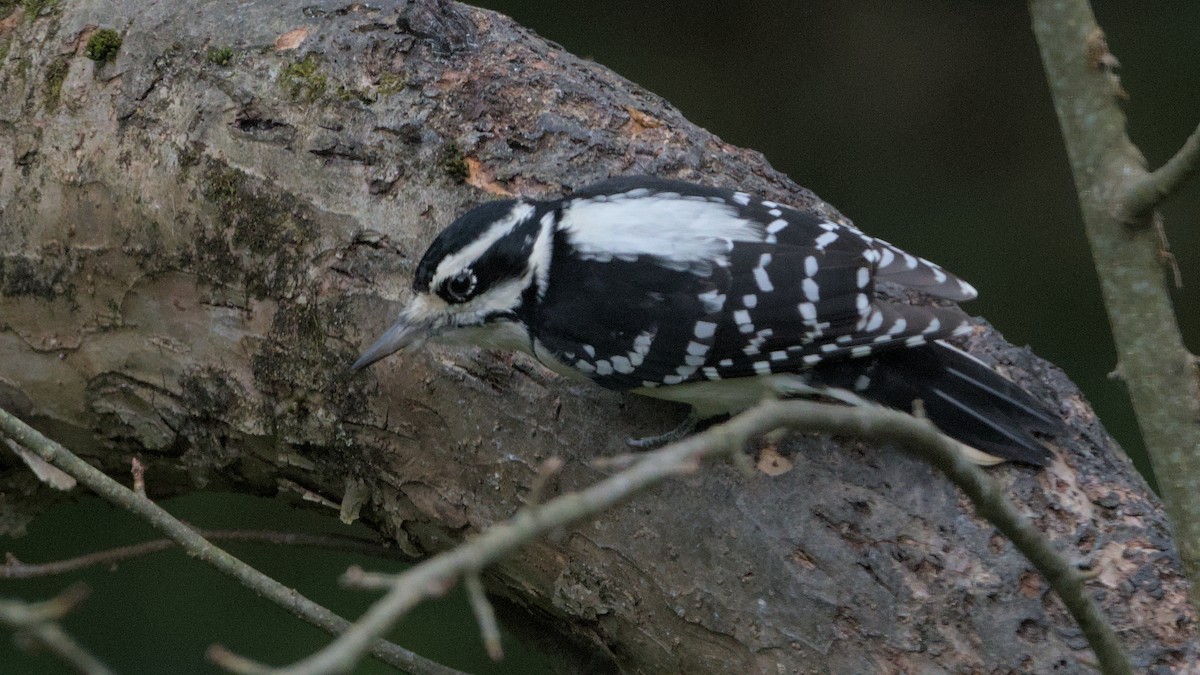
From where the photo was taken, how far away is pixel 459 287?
6.27ft

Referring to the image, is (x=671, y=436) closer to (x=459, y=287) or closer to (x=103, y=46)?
(x=459, y=287)

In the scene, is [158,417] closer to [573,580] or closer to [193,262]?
[193,262]

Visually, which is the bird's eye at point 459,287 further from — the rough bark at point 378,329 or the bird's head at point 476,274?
the rough bark at point 378,329

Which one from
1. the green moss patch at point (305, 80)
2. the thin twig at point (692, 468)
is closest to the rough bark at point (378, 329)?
the green moss patch at point (305, 80)

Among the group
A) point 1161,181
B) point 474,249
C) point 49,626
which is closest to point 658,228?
point 474,249

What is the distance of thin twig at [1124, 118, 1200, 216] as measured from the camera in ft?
3.81

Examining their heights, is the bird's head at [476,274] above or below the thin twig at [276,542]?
above

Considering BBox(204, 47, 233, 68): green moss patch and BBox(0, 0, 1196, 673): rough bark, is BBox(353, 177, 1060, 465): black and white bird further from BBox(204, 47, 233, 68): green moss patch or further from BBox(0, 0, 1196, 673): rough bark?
BBox(204, 47, 233, 68): green moss patch

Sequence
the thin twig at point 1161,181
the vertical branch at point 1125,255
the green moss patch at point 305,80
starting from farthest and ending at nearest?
1. the green moss patch at point 305,80
2. the vertical branch at point 1125,255
3. the thin twig at point 1161,181

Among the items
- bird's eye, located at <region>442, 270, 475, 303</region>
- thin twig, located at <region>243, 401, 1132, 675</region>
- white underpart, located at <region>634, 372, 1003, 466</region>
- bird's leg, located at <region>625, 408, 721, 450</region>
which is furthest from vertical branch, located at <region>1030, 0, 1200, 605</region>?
bird's eye, located at <region>442, 270, 475, 303</region>

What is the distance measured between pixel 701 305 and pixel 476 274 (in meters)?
0.37

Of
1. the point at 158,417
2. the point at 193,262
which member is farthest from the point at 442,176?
the point at 158,417

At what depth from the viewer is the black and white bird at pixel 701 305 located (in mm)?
1844

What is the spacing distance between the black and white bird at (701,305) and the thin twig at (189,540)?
375 millimetres
